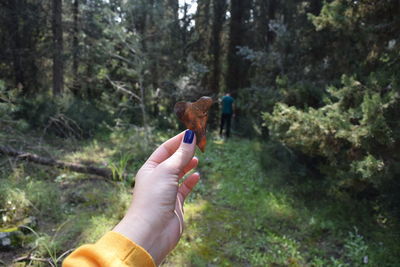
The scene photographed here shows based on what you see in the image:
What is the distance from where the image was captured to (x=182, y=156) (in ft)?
5.86

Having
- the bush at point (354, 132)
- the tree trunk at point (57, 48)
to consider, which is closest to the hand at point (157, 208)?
the bush at point (354, 132)

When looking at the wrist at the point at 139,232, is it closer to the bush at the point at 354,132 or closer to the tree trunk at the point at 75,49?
the bush at the point at 354,132

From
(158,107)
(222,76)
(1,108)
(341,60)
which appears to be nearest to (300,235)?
(341,60)

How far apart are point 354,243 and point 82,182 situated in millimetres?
5024

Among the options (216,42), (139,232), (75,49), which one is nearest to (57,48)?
(75,49)

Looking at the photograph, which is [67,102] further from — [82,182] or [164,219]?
[164,219]

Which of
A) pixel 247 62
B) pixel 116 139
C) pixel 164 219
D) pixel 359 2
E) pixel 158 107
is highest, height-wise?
pixel 359 2

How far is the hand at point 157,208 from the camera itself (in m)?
1.43

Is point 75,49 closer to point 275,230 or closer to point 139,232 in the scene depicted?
point 275,230

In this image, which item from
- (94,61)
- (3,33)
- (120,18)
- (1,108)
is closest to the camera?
(1,108)

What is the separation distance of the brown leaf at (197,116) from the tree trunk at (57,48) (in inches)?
419

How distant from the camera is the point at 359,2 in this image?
432 cm

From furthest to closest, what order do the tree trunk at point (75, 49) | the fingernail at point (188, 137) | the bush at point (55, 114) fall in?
1. the tree trunk at point (75, 49)
2. the bush at point (55, 114)
3. the fingernail at point (188, 137)

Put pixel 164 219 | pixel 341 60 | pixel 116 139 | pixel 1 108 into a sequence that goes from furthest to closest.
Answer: pixel 116 139, pixel 341 60, pixel 1 108, pixel 164 219
